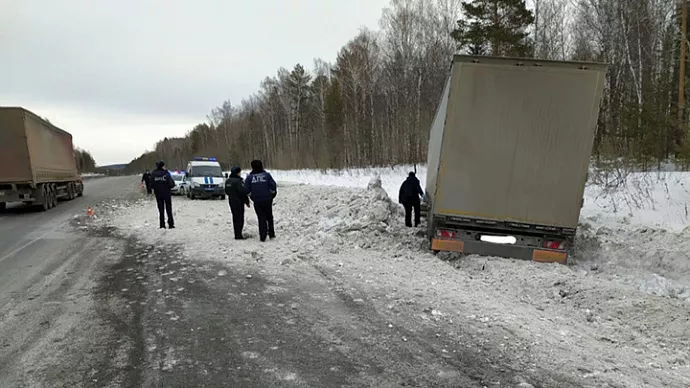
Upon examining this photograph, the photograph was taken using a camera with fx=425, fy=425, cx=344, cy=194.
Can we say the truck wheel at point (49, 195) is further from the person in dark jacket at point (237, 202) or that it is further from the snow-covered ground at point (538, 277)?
the person in dark jacket at point (237, 202)

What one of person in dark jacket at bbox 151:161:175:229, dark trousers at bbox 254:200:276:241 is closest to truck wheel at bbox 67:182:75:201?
person in dark jacket at bbox 151:161:175:229

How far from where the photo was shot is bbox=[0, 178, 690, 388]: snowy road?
11.9 ft

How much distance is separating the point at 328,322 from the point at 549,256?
171 inches

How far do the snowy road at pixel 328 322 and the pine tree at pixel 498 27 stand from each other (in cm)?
2196

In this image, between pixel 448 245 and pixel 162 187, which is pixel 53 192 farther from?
pixel 448 245

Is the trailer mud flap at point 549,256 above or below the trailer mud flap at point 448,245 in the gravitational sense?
below

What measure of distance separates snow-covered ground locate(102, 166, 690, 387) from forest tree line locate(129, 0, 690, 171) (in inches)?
111

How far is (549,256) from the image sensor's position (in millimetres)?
7164

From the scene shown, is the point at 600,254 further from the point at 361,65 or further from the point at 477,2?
the point at 361,65

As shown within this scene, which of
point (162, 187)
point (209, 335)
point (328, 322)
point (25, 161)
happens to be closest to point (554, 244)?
point (328, 322)

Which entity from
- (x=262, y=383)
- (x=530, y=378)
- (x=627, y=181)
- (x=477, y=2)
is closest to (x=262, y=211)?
(x=262, y=383)

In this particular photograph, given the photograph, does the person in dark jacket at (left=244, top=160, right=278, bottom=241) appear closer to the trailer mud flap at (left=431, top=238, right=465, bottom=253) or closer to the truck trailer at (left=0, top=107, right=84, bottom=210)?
the trailer mud flap at (left=431, top=238, right=465, bottom=253)

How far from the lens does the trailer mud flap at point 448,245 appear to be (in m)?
7.56

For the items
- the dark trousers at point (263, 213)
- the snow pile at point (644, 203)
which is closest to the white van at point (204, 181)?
the dark trousers at point (263, 213)
